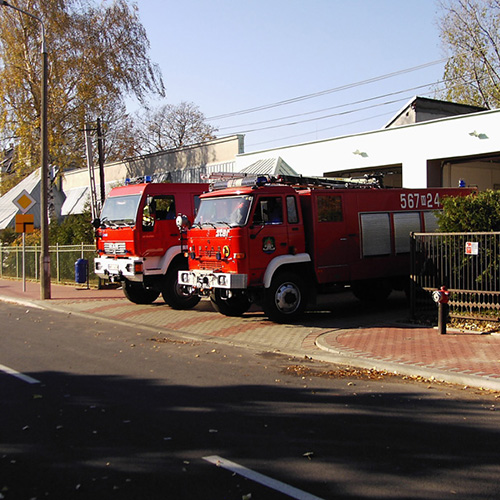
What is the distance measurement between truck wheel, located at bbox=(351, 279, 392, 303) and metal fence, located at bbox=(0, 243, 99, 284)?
11.0m

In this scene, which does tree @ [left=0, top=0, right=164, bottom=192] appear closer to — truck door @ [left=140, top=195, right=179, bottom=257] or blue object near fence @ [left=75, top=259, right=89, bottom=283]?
blue object near fence @ [left=75, top=259, right=89, bottom=283]

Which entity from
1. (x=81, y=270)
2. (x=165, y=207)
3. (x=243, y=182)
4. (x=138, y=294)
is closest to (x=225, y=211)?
(x=243, y=182)

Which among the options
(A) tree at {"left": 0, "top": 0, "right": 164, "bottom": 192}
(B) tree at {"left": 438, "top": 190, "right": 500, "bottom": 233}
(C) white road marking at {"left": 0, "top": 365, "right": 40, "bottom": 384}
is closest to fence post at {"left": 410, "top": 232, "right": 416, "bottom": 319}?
(B) tree at {"left": 438, "top": 190, "right": 500, "bottom": 233}

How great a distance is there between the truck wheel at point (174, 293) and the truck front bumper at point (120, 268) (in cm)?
70

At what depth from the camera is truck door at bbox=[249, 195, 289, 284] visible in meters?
12.6

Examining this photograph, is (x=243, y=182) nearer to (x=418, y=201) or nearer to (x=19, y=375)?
(x=418, y=201)

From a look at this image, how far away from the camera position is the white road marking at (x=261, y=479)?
4.37 metres

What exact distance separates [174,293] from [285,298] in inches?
147

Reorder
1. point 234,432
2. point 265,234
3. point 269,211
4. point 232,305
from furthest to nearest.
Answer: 1. point 232,305
2. point 269,211
3. point 265,234
4. point 234,432

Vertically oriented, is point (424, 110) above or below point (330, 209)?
above

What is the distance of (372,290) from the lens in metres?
15.4

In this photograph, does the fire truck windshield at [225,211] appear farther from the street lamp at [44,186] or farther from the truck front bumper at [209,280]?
the street lamp at [44,186]

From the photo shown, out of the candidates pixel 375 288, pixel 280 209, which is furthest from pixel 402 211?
pixel 280 209

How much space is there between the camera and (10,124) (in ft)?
109
